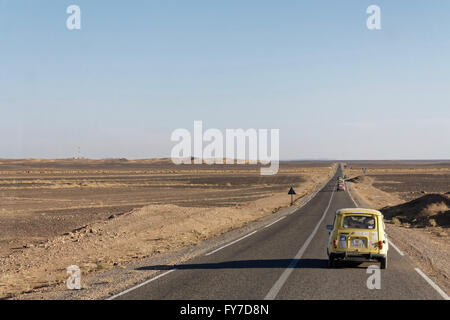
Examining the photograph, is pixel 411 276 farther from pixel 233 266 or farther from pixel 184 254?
pixel 184 254

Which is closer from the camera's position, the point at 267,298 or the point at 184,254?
the point at 267,298

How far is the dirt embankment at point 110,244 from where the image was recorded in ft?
55.7

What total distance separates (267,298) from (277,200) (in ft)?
153

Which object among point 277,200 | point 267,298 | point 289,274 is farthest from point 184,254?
point 277,200

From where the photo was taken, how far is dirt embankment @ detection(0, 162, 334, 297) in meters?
17.0

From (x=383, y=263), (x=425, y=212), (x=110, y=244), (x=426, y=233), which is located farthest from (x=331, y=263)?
(x=425, y=212)

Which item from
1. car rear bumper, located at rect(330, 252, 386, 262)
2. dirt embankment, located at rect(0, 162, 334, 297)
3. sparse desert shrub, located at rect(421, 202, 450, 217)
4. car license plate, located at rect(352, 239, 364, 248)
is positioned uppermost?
car license plate, located at rect(352, 239, 364, 248)

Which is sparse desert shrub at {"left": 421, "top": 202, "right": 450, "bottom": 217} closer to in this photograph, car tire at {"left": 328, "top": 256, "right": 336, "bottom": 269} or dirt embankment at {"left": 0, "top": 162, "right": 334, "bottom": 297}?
dirt embankment at {"left": 0, "top": 162, "right": 334, "bottom": 297}

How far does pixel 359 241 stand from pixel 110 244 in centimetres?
1395

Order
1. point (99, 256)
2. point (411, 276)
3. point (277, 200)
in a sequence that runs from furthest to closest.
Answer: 1. point (277, 200)
2. point (99, 256)
3. point (411, 276)

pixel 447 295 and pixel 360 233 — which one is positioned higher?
pixel 360 233

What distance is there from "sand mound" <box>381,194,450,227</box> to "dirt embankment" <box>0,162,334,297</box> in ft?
39.8

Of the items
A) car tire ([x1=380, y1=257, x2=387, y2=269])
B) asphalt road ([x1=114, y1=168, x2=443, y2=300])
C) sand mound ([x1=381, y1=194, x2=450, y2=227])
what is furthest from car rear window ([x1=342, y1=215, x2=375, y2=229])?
sand mound ([x1=381, y1=194, x2=450, y2=227])

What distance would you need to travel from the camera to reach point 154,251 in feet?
70.0
